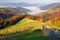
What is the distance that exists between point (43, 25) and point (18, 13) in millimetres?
1310

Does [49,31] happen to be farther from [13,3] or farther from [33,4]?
[13,3]

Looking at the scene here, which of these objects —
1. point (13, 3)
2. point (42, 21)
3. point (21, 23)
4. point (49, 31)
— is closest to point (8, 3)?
point (13, 3)

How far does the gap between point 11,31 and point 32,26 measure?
0.97 metres

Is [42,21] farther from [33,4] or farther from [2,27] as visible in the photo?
[2,27]

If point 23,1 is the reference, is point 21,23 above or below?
below

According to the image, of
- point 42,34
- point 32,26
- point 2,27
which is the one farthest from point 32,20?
point 2,27

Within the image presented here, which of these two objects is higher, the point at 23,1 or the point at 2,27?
the point at 23,1

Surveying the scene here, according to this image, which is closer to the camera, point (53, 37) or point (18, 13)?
point (53, 37)

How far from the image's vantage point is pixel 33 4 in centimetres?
876

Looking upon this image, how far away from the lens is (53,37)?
791 centimetres

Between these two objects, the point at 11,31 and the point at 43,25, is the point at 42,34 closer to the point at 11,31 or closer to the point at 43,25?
the point at 43,25

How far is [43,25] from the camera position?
8.28 metres

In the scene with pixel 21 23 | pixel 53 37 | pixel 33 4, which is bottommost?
pixel 53 37

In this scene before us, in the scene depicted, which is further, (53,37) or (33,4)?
(33,4)
